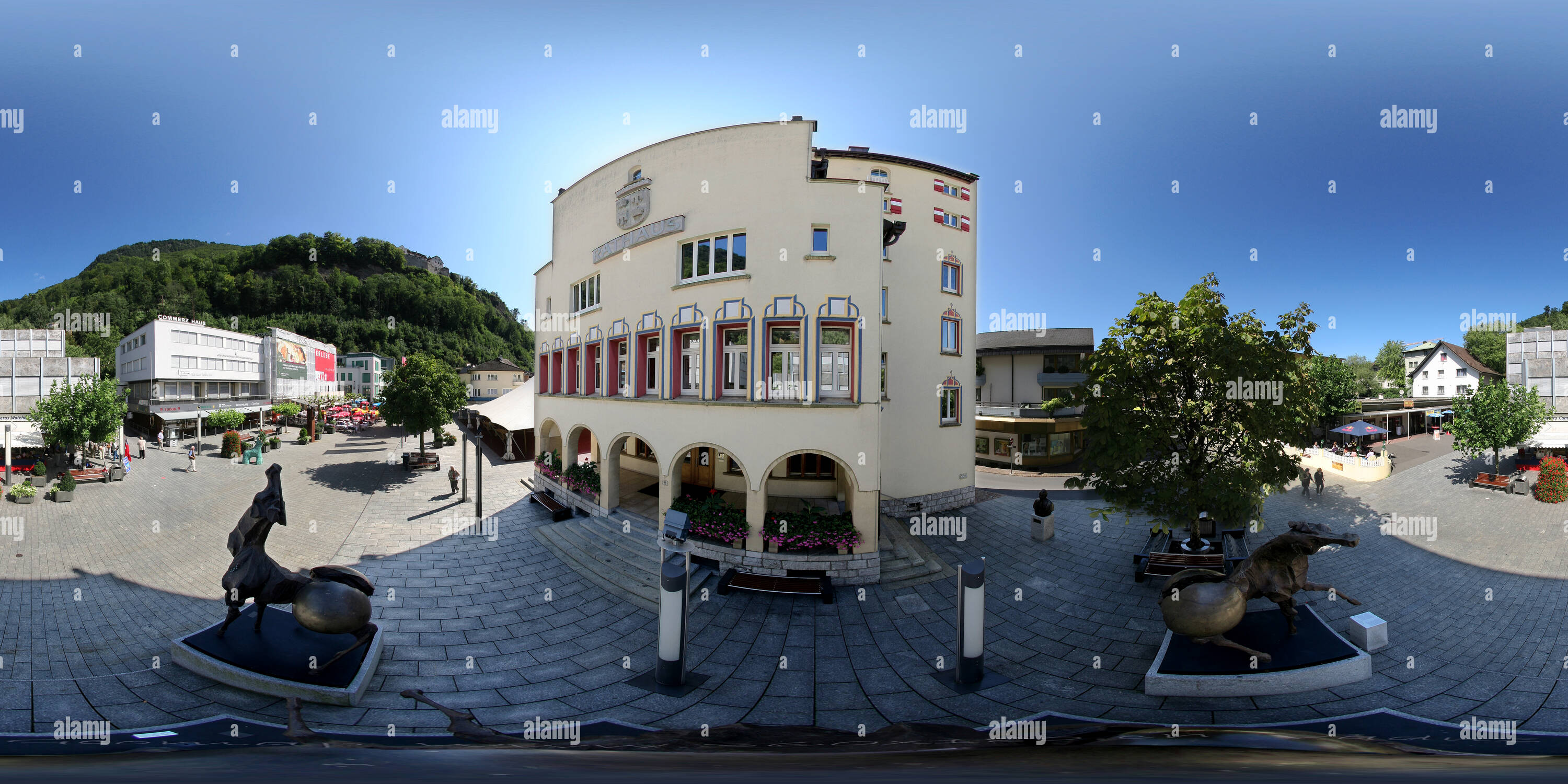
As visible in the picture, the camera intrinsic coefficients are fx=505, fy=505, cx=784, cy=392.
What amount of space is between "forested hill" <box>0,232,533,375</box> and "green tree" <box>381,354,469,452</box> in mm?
16544

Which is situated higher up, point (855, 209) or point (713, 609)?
point (855, 209)

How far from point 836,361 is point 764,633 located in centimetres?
597

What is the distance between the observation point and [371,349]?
265 feet

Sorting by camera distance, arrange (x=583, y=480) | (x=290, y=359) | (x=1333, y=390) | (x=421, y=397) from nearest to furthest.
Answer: (x=583, y=480), (x=421, y=397), (x=1333, y=390), (x=290, y=359)

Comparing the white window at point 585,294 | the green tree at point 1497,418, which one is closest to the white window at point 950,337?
the white window at point 585,294

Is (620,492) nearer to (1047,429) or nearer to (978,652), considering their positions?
(978,652)

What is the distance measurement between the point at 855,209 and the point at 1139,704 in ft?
32.7

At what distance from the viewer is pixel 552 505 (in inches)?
654

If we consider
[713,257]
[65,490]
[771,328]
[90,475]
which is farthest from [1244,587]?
[90,475]

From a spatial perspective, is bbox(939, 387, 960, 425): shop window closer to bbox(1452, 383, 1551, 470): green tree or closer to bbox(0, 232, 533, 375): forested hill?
bbox(1452, 383, 1551, 470): green tree

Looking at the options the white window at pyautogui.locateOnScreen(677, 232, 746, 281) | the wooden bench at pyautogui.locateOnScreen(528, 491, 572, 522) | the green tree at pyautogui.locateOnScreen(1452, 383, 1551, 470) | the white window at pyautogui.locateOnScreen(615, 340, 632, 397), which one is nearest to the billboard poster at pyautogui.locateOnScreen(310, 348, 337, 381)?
the wooden bench at pyautogui.locateOnScreen(528, 491, 572, 522)

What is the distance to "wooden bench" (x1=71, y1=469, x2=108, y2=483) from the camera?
20.6 m

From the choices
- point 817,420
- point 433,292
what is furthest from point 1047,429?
point 433,292

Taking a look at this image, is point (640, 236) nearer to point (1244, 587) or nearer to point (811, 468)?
point (811, 468)
